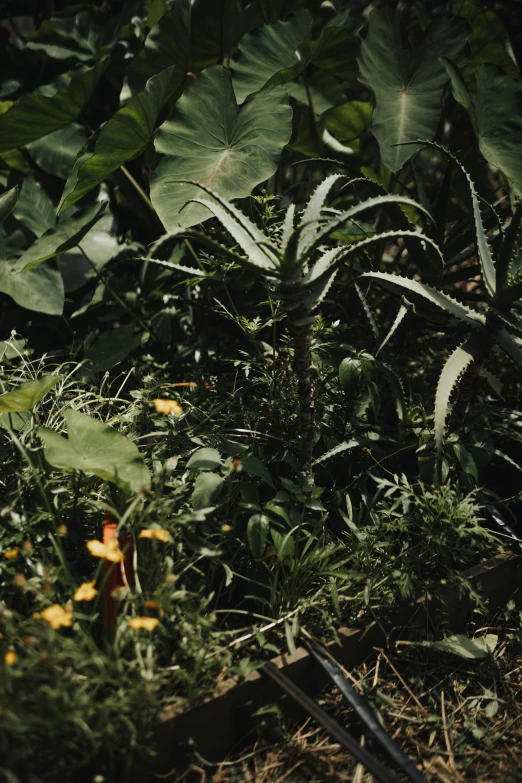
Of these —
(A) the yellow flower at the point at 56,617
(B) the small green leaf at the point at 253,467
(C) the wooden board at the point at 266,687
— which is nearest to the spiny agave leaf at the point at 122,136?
(B) the small green leaf at the point at 253,467

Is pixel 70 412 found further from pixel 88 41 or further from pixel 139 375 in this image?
pixel 88 41

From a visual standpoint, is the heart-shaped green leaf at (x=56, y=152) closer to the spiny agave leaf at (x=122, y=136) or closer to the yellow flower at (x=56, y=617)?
the spiny agave leaf at (x=122, y=136)

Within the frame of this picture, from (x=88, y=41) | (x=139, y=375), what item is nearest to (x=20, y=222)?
(x=139, y=375)

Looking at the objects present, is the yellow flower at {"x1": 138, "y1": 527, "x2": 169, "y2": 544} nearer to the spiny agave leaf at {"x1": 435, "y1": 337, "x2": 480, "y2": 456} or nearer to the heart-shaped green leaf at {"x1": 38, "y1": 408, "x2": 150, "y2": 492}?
the heart-shaped green leaf at {"x1": 38, "y1": 408, "x2": 150, "y2": 492}

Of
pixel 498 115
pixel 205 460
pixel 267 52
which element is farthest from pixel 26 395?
pixel 498 115

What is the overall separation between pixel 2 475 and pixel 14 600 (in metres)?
0.26

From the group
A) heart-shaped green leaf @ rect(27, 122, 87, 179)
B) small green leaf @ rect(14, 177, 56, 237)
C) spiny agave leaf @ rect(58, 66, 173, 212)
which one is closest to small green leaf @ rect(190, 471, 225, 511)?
spiny agave leaf @ rect(58, 66, 173, 212)

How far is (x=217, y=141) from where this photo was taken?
1568 mm

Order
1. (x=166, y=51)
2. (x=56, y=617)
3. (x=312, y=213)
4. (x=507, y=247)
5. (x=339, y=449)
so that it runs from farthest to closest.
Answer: (x=166, y=51) < (x=339, y=449) < (x=507, y=247) < (x=312, y=213) < (x=56, y=617)

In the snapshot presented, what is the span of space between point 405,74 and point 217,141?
0.60m

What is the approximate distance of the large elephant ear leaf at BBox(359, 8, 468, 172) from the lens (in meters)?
1.61

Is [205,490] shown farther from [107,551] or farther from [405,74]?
[405,74]

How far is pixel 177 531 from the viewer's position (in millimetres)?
1128

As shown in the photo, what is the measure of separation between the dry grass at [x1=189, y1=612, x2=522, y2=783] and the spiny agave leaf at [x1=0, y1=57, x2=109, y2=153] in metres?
1.47
